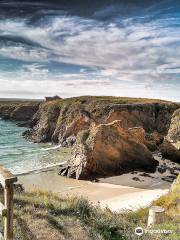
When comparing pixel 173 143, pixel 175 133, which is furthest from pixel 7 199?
pixel 173 143

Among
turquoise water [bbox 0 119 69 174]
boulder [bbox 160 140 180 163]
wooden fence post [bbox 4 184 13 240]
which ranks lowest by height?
turquoise water [bbox 0 119 69 174]

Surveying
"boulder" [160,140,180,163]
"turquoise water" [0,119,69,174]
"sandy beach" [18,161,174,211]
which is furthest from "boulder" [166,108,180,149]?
"turquoise water" [0,119,69,174]

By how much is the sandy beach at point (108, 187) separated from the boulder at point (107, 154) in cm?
126

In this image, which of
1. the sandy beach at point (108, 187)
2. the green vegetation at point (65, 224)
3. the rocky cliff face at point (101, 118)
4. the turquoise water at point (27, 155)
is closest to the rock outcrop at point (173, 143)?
the sandy beach at point (108, 187)

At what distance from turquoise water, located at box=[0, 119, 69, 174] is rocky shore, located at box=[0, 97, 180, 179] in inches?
125

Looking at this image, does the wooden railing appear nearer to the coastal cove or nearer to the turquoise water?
the coastal cove

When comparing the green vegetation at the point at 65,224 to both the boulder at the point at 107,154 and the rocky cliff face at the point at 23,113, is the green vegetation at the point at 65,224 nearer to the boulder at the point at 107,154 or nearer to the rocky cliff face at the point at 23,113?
the boulder at the point at 107,154

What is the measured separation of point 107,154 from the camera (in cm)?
3356

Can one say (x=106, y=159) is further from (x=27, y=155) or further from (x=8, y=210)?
(x=8, y=210)

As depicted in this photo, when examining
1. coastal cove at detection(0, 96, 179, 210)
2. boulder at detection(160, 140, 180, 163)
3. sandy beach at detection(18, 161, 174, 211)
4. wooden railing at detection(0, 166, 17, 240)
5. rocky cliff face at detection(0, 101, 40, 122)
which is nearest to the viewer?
wooden railing at detection(0, 166, 17, 240)

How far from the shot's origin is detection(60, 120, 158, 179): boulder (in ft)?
105

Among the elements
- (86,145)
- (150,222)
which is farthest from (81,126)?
(150,222)

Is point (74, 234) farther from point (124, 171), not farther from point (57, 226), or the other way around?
point (124, 171)

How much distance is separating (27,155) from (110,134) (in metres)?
15.3
